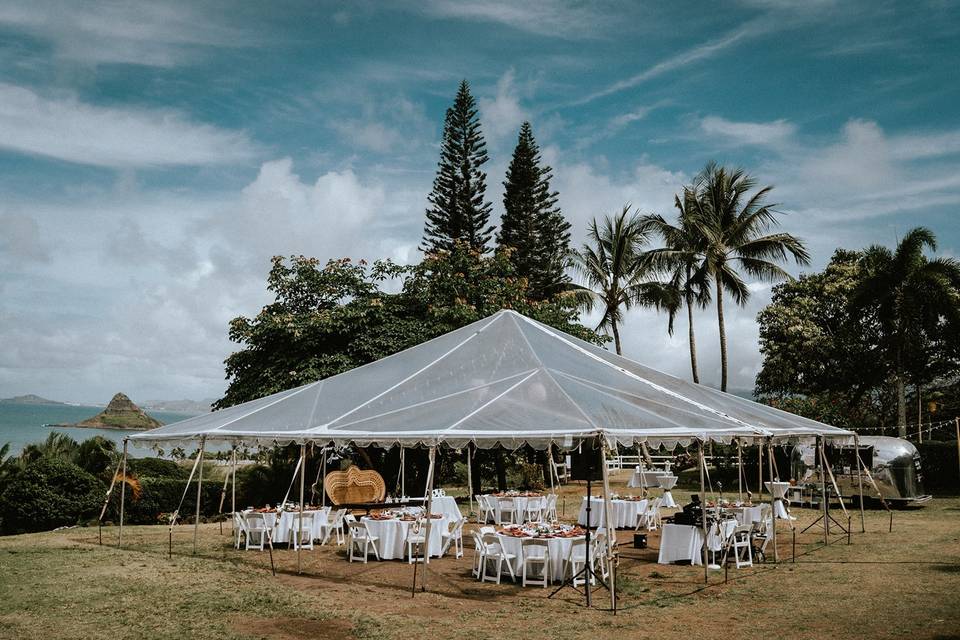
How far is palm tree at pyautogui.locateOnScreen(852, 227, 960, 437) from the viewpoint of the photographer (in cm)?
2523

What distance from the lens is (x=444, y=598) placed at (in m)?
9.81

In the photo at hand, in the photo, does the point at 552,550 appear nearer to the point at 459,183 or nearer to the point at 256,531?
the point at 256,531

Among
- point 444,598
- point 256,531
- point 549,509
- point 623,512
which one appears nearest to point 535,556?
point 444,598

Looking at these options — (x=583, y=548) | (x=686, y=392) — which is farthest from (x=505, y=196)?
(x=583, y=548)

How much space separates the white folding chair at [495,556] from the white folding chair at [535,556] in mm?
206

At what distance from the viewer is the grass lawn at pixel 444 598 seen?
8148 mm

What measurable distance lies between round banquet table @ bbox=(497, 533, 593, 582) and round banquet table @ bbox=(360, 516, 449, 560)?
2359 millimetres

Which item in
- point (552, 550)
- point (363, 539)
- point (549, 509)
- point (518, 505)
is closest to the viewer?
point (552, 550)

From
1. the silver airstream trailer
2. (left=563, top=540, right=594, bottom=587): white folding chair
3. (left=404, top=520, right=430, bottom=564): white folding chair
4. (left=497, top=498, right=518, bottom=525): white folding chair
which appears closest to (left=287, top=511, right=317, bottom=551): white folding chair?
(left=404, top=520, right=430, bottom=564): white folding chair

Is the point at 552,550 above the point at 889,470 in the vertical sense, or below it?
below

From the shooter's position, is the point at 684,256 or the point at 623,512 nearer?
the point at 623,512

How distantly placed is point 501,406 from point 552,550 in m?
2.03

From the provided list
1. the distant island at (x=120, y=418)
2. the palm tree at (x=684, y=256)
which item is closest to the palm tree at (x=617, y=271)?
the palm tree at (x=684, y=256)

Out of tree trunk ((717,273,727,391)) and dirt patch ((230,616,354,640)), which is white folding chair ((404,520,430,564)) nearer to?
dirt patch ((230,616,354,640))
